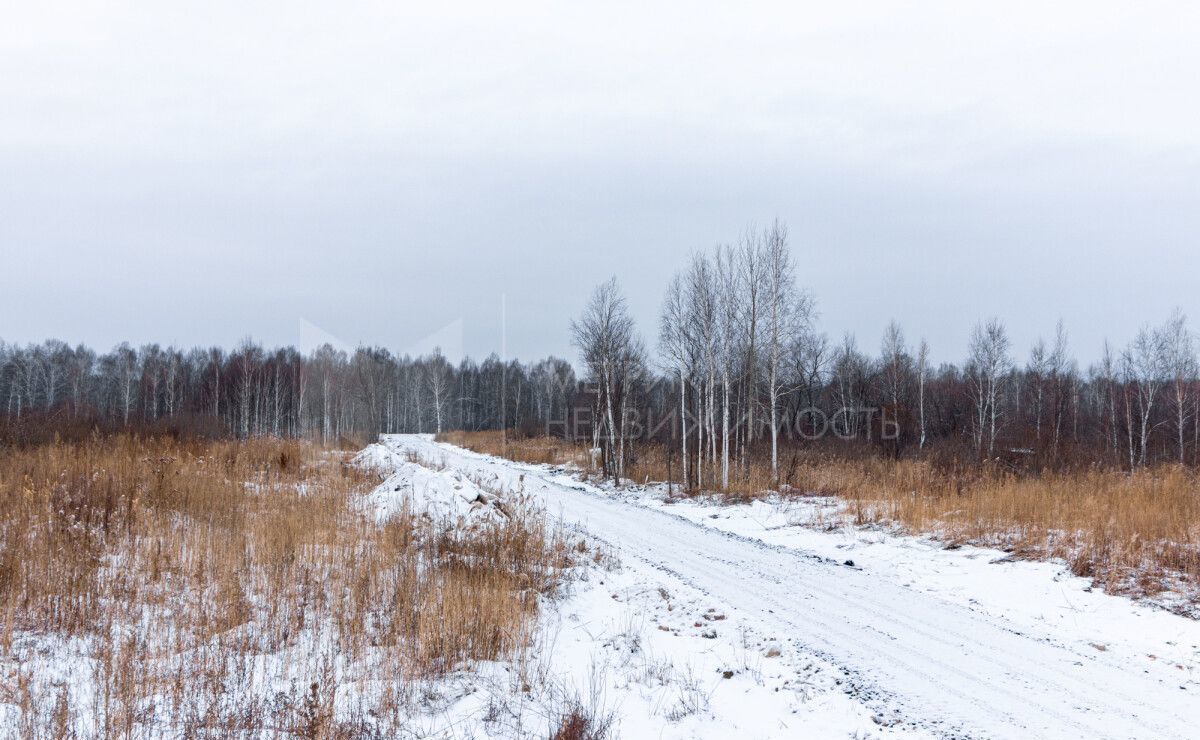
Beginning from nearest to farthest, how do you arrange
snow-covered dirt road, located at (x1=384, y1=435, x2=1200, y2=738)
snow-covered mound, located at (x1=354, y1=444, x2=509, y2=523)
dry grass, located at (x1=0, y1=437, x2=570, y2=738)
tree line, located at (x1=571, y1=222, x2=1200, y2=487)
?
dry grass, located at (x1=0, y1=437, x2=570, y2=738)
snow-covered dirt road, located at (x1=384, y1=435, x2=1200, y2=738)
snow-covered mound, located at (x1=354, y1=444, x2=509, y2=523)
tree line, located at (x1=571, y1=222, x2=1200, y2=487)

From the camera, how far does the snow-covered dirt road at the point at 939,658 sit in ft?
14.6

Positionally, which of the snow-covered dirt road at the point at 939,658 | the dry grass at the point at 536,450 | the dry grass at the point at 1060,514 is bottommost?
the dry grass at the point at 536,450

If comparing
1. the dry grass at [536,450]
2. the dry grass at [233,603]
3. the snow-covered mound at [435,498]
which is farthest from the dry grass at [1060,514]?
the dry grass at [536,450]

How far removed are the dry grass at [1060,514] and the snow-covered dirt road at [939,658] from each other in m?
2.29

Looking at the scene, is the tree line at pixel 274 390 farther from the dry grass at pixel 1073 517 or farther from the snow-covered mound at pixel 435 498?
the dry grass at pixel 1073 517

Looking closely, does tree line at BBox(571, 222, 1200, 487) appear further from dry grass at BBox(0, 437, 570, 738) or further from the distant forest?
dry grass at BBox(0, 437, 570, 738)

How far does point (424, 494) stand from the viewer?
11.2m

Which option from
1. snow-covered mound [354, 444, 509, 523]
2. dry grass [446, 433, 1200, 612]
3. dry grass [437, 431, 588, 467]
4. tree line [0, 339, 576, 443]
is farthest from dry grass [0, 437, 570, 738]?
dry grass [437, 431, 588, 467]

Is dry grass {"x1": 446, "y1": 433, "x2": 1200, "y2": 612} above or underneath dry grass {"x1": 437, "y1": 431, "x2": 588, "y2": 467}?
above

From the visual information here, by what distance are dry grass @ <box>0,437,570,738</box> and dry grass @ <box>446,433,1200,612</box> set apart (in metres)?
6.86

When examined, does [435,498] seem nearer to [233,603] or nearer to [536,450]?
[233,603]

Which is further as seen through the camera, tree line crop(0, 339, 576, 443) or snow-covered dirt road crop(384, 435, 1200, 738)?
tree line crop(0, 339, 576, 443)

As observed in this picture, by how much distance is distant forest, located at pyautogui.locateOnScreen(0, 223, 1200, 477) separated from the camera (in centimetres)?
2195

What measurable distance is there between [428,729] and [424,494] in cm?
717
